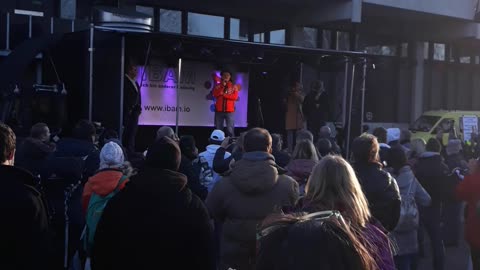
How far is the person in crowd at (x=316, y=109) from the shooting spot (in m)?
13.0

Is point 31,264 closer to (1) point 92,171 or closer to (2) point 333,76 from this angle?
(1) point 92,171

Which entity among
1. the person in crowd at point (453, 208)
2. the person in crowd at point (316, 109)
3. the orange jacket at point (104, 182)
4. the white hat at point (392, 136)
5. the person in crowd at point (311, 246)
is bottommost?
the person in crowd at point (453, 208)

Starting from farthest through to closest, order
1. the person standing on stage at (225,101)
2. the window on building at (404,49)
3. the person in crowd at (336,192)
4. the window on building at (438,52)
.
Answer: the window on building at (438,52)
the window on building at (404,49)
the person standing on stage at (225,101)
the person in crowd at (336,192)

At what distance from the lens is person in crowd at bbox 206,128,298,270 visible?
4.50 meters

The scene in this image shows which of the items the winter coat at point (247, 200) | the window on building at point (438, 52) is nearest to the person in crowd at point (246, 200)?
the winter coat at point (247, 200)

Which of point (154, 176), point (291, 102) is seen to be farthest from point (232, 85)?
point (154, 176)

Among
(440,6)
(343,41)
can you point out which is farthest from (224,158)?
(343,41)

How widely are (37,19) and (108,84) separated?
2589mm

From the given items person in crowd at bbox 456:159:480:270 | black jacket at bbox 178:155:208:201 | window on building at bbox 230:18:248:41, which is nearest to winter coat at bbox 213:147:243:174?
black jacket at bbox 178:155:208:201

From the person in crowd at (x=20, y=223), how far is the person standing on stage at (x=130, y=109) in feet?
24.0

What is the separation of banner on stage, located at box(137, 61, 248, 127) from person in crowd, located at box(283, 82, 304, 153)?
1462mm

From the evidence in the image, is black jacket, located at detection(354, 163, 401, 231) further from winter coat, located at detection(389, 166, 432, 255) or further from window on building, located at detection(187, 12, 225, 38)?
window on building, located at detection(187, 12, 225, 38)

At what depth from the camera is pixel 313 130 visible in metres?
13.1

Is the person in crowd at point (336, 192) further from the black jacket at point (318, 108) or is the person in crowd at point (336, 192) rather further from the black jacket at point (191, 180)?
the black jacket at point (318, 108)
